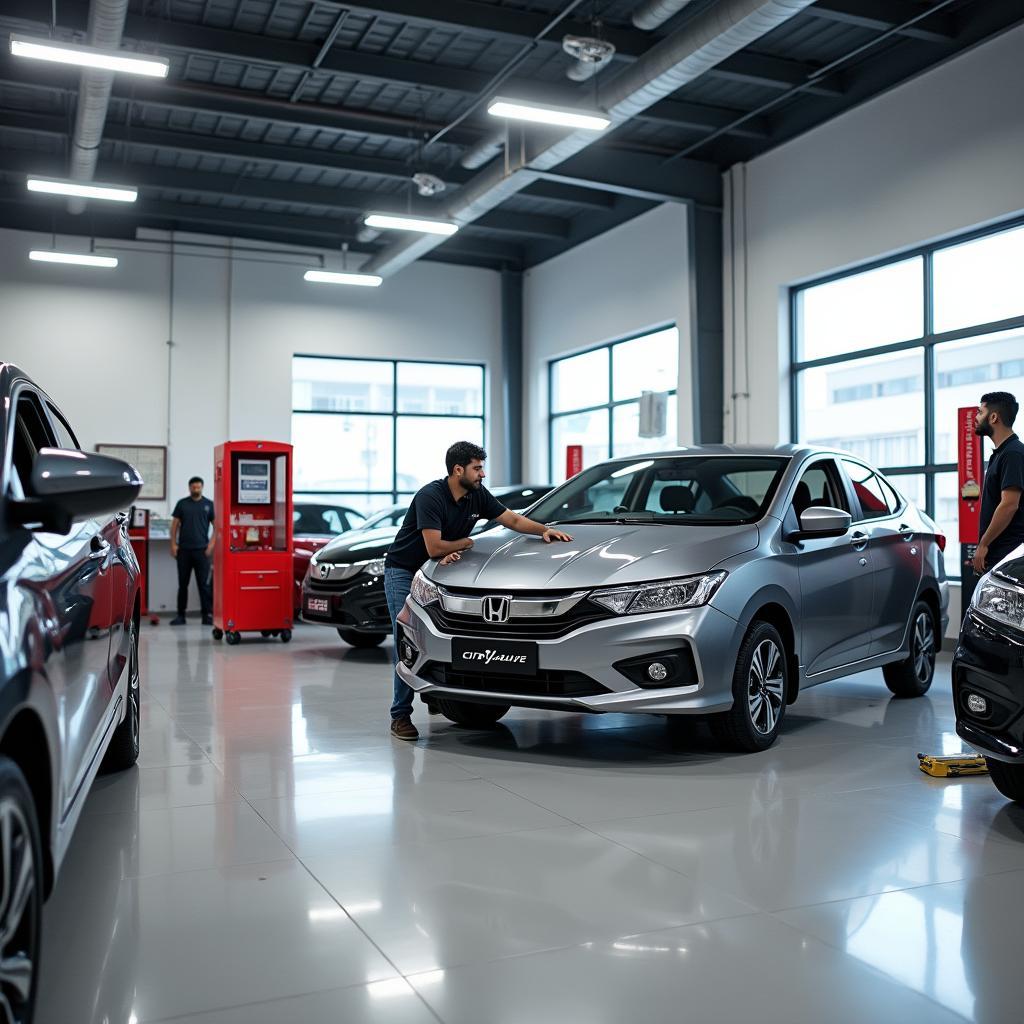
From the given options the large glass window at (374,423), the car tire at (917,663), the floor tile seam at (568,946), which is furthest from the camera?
the large glass window at (374,423)

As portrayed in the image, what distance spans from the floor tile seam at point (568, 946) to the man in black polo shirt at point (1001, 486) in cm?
373

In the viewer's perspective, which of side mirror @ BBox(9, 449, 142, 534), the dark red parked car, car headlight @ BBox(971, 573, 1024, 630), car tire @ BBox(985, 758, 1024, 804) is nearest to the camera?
side mirror @ BBox(9, 449, 142, 534)

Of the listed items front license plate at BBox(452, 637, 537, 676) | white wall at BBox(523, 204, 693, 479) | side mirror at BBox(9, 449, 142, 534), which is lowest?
front license plate at BBox(452, 637, 537, 676)

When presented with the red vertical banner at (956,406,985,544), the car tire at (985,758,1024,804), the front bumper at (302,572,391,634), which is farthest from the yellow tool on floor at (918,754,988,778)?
the front bumper at (302,572,391,634)

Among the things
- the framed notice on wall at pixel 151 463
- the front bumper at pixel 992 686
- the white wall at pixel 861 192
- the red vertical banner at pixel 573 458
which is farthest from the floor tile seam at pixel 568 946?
the framed notice on wall at pixel 151 463

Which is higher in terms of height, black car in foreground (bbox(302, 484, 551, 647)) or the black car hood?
the black car hood

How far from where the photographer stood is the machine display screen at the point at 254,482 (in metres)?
10.7

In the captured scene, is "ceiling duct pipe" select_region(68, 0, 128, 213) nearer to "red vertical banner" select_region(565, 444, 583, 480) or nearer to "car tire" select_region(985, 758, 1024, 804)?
"red vertical banner" select_region(565, 444, 583, 480)

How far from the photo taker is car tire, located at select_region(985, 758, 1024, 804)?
399cm

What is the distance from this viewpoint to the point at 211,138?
12.8m

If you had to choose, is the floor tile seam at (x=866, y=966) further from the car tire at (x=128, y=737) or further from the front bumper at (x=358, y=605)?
the front bumper at (x=358, y=605)

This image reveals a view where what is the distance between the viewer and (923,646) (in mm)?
6684

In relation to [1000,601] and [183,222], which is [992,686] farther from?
[183,222]

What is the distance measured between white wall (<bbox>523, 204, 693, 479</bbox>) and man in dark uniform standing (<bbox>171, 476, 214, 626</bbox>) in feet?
18.6
